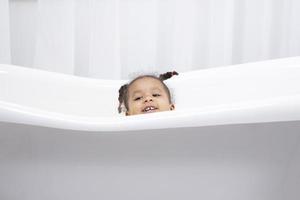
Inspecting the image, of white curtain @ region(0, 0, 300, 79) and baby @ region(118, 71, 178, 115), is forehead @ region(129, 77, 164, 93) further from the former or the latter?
white curtain @ region(0, 0, 300, 79)

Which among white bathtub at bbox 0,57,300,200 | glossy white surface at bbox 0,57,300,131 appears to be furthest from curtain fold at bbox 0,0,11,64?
white bathtub at bbox 0,57,300,200

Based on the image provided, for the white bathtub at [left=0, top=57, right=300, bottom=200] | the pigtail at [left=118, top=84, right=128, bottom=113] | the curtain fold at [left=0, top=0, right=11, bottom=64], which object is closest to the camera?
the white bathtub at [left=0, top=57, right=300, bottom=200]

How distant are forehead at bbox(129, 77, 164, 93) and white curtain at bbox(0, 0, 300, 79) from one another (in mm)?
442

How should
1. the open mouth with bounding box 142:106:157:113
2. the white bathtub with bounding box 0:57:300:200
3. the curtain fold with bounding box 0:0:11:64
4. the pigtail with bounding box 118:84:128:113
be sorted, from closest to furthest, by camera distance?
the white bathtub with bounding box 0:57:300:200, the open mouth with bounding box 142:106:157:113, the pigtail with bounding box 118:84:128:113, the curtain fold with bounding box 0:0:11:64

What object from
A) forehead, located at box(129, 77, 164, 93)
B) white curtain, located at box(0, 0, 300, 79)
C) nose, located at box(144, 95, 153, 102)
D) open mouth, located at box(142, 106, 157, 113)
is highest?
white curtain, located at box(0, 0, 300, 79)

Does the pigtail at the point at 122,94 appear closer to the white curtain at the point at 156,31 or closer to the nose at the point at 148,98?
the nose at the point at 148,98

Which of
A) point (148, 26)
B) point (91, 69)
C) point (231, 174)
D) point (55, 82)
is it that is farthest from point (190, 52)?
point (231, 174)

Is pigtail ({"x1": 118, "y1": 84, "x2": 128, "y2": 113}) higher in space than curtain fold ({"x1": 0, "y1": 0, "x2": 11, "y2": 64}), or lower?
lower

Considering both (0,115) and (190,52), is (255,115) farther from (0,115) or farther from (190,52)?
(190,52)

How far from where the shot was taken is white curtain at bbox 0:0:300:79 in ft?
6.14

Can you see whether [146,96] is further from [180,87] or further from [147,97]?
[180,87]

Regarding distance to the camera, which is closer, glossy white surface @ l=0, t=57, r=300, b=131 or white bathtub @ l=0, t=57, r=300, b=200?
white bathtub @ l=0, t=57, r=300, b=200

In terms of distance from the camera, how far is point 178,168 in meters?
0.93

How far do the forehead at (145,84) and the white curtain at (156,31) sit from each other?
1.45 ft
